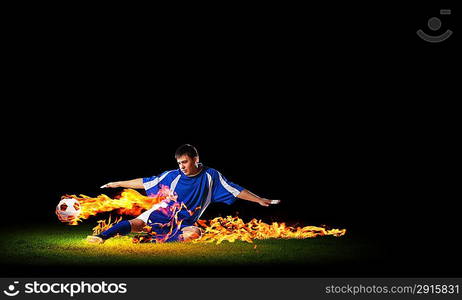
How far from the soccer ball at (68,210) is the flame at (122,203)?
8 cm

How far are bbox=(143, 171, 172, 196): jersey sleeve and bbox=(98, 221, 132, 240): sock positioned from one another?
88 cm

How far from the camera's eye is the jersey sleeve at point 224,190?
12.3m

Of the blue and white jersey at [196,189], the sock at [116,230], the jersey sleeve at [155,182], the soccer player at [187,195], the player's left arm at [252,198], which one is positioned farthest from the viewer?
the jersey sleeve at [155,182]

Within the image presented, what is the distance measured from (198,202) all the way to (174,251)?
4.74 feet

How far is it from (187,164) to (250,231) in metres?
1.64

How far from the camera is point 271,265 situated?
10.1 metres

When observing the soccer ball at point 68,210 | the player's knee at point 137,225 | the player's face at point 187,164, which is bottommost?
the player's knee at point 137,225

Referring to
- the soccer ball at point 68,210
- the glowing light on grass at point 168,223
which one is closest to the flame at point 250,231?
the glowing light on grass at point 168,223

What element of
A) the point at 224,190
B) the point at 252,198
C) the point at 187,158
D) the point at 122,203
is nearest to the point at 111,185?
the point at 122,203

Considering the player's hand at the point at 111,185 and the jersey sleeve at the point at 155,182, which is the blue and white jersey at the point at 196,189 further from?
the player's hand at the point at 111,185

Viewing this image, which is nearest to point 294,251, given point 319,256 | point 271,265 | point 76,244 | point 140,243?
point 319,256

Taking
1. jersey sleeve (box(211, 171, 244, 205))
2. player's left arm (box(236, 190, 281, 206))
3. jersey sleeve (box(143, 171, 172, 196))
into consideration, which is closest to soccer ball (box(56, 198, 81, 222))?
jersey sleeve (box(143, 171, 172, 196))

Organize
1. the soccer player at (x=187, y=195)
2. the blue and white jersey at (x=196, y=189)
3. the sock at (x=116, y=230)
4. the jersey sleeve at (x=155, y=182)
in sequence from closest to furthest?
1. the sock at (x=116, y=230)
2. the soccer player at (x=187, y=195)
3. the blue and white jersey at (x=196, y=189)
4. the jersey sleeve at (x=155, y=182)

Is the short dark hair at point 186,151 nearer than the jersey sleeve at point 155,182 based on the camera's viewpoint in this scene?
Yes
